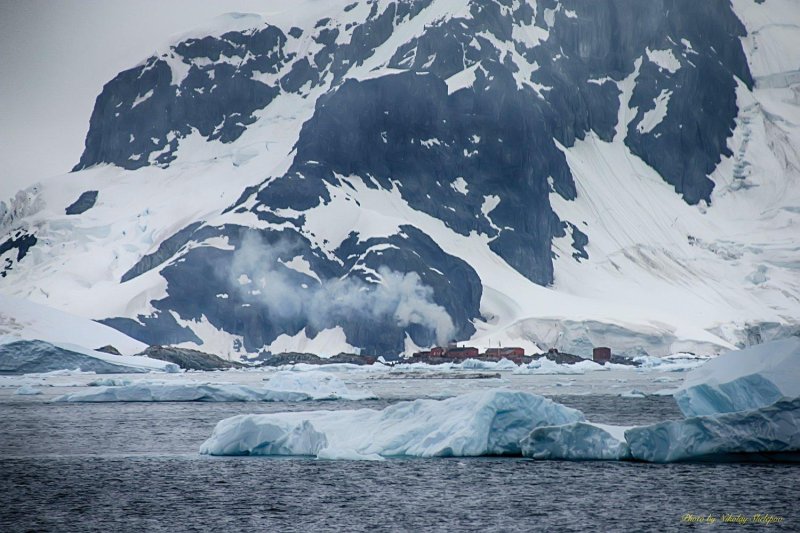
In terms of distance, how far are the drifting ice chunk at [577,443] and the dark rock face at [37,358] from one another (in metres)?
74.3

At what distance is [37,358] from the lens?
9869 centimetres

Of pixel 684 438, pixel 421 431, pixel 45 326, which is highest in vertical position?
pixel 45 326

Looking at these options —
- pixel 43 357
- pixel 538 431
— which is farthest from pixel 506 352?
pixel 538 431

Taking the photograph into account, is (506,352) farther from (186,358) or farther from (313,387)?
(313,387)

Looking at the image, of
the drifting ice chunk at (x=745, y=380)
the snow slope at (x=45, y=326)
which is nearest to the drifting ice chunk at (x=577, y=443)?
the drifting ice chunk at (x=745, y=380)

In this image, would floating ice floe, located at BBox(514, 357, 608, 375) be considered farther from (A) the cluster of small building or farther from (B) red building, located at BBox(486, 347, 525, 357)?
(B) red building, located at BBox(486, 347, 525, 357)

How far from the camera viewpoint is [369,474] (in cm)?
3014

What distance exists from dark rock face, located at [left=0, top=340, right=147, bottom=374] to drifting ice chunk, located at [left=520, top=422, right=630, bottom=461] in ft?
244

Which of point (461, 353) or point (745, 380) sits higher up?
point (745, 380)

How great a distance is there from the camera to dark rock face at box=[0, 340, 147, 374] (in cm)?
9644

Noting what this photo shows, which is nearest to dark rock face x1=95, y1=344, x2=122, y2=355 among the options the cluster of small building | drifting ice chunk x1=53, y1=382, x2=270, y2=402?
the cluster of small building

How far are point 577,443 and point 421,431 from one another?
16.4 feet

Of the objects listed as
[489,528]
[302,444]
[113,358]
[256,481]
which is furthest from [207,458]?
[113,358]

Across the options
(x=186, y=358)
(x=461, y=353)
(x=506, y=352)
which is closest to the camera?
(x=186, y=358)
